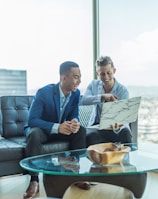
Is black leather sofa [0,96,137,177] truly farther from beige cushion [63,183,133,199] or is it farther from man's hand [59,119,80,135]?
beige cushion [63,183,133,199]

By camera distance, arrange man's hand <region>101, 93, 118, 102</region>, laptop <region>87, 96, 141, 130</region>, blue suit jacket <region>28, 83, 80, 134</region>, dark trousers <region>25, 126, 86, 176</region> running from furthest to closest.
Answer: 1. man's hand <region>101, 93, 118, 102</region>
2. blue suit jacket <region>28, 83, 80, 134</region>
3. dark trousers <region>25, 126, 86, 176</region>
4. laptop <region>87, 96, 141, 130</region>

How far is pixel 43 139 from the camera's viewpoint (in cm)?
232

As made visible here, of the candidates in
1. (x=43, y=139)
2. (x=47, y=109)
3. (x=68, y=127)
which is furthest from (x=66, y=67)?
(x=43, y=139)

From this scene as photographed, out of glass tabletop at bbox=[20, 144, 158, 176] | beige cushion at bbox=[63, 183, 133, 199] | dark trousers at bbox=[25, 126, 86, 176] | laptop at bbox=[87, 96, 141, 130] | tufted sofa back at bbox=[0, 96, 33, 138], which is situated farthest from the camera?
tufted sofa back at bbox=[0, 96, 33, 138]

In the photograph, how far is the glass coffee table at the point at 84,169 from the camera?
1.57 m

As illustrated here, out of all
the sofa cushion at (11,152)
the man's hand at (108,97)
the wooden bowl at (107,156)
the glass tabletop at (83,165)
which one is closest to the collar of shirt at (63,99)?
the man's hand at (108,97)

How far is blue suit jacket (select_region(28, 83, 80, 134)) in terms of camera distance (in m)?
2.35

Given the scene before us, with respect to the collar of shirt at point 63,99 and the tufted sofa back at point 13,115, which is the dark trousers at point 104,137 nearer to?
the collar of shirt at point 63,99

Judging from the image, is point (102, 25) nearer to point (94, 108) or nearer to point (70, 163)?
point (94, 108)

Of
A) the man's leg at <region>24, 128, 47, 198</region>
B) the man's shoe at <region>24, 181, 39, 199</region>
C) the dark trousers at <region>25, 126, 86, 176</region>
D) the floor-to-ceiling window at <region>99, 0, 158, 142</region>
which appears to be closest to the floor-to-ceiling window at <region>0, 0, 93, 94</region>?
the floor-to-ceiling window at <region>99, 0, 158, 142</region>

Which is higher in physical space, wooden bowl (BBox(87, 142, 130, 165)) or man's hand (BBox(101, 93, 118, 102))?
man's hand (BBox(101, 93, 118, 102))

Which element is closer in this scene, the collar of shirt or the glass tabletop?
the glass tabletop

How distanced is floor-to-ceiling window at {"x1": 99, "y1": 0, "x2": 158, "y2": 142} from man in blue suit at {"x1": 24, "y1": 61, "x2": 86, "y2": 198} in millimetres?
958

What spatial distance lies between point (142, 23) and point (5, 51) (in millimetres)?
1570
